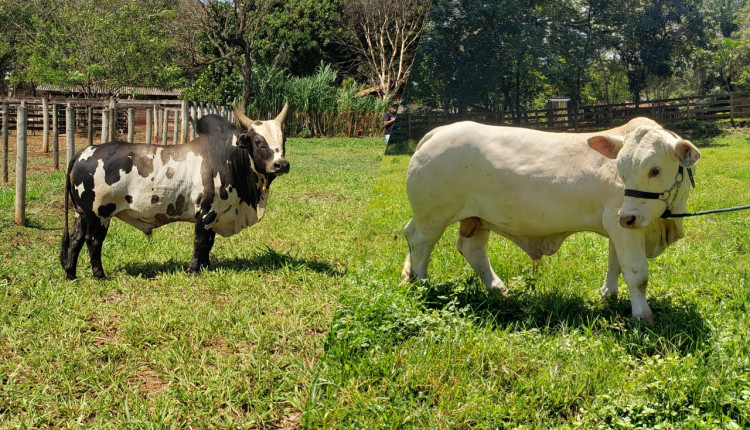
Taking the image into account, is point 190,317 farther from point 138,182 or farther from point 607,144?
point 138,182

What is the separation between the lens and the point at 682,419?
1542 mm

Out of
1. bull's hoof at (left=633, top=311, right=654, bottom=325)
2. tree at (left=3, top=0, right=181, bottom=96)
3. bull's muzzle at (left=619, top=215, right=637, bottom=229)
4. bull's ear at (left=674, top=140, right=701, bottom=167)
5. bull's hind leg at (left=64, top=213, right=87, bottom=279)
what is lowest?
bull's hind leg at (left=64, top=213, right=87, bottom=279)

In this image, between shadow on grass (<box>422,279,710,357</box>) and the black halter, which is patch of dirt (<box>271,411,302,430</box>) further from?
the black halter

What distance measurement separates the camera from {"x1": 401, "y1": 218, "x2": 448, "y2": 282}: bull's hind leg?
2491mm

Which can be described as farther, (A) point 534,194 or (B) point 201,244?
(B) point 201,244

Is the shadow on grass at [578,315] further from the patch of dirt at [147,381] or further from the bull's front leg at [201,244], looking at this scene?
the bull's front leg at [201,244]

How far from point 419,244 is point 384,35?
2.61 ft

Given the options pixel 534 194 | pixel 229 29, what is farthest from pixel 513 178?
pixel 229 29

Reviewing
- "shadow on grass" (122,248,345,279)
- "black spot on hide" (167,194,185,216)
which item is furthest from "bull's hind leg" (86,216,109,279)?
"black spot on hide" (167,194,185,216)

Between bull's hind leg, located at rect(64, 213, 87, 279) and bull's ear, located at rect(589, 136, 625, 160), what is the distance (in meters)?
2.77

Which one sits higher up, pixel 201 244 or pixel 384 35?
pixel 384 35

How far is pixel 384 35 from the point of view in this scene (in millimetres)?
2250

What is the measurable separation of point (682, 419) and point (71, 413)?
4.60ft

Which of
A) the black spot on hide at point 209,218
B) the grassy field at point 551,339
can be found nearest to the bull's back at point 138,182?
A: the black spot on hide at point 209,218
